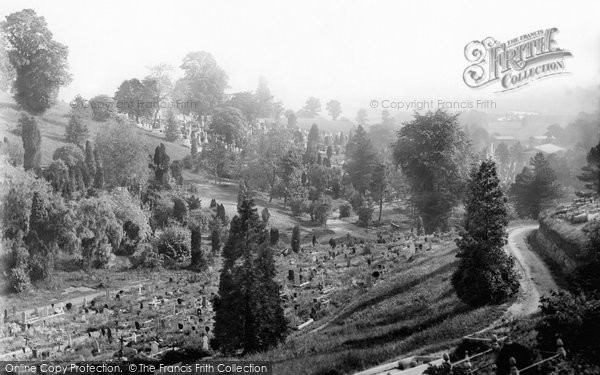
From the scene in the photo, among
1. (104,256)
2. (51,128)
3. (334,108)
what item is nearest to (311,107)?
(334,108)

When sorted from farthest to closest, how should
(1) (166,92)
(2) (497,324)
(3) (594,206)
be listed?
(1) (166,92)
(3) (594,206)
(2) (497,324)

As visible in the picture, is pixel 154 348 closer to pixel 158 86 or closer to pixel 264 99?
pixel 158 86

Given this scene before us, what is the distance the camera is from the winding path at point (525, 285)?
768 inches

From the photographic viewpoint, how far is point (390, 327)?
1026 inches

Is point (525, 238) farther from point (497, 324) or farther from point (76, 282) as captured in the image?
point (76, 282)

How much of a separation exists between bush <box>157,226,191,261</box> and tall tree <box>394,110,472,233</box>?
19.7m

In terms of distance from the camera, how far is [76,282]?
44.1m

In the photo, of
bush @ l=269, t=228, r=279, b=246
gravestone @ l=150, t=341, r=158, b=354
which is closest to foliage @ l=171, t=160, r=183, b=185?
bush @ l=269, t=228, r=279, b=246

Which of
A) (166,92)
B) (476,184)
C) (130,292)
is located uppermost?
(166,92)

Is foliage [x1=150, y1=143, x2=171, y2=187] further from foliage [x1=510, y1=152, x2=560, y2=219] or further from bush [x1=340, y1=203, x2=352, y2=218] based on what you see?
foliage [x1=510, y1=152, x2=560, y2=219]

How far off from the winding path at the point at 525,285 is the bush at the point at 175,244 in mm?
25405

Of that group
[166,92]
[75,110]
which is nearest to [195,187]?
[75,110]

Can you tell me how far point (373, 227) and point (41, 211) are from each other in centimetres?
3473

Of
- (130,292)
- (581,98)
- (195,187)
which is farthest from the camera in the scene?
(195,187)
